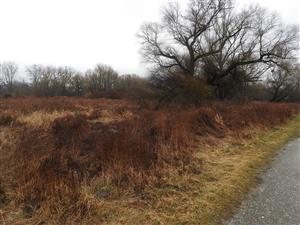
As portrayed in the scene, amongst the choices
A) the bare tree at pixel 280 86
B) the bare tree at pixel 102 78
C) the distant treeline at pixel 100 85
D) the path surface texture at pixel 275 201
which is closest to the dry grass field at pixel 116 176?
the path surface texture at pixel 275 201

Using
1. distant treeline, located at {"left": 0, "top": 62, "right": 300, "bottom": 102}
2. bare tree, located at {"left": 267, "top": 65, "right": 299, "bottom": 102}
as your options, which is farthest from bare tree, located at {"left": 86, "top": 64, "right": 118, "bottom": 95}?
bare tree, located at {"left": 267, "top": 65, "right": 299, "bottom": 102}

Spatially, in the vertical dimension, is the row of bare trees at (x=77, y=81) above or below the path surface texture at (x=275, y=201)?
above

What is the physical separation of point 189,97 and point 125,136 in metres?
9.18

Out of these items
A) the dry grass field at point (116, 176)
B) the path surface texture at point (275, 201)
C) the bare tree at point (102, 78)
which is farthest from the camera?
the bare tree at point (102, 78)

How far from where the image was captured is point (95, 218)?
273 centimetres

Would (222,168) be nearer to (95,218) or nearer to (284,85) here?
(95,218)

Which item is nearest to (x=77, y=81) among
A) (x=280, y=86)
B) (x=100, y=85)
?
(x=100, y=85)

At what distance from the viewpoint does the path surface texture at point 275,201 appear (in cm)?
270

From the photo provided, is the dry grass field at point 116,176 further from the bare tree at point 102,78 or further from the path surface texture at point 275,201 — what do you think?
the bare tree at point 102,78

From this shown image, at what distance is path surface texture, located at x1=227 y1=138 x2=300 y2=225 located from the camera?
106 inches

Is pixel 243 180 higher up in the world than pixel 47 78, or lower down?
lower down

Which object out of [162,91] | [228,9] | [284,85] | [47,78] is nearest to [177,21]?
[228,9]

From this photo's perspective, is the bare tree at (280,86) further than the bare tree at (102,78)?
No

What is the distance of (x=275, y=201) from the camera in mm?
3168
